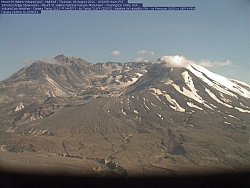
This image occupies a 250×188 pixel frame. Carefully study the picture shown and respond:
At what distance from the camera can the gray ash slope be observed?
26578 millimetres

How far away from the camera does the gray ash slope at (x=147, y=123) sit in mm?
26578

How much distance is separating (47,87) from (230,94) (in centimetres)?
3960

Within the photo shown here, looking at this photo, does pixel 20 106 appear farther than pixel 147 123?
Yes

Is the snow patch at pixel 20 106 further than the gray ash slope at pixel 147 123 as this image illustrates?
Yes

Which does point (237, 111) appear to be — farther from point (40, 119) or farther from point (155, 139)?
point (40, 119)

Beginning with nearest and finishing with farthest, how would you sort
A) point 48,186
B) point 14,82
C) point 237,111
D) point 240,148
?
point 48,186
point 240,148
point 237,111
point 14,82

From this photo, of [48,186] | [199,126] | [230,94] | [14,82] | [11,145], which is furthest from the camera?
[14,82]

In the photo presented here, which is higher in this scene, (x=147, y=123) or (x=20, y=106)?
(x=20, y=106)

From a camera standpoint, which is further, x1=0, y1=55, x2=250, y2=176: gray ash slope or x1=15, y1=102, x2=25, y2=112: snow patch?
x1=15, y1=102, x2=25, y2=112: snow patch

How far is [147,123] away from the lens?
38.9 m

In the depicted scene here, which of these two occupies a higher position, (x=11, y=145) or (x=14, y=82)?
(x=14, y=82)

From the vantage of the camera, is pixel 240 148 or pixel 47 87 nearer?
pixel 240 148

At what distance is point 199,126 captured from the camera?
1409 inches

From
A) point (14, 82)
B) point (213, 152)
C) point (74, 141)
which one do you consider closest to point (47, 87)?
point (14, 82)
